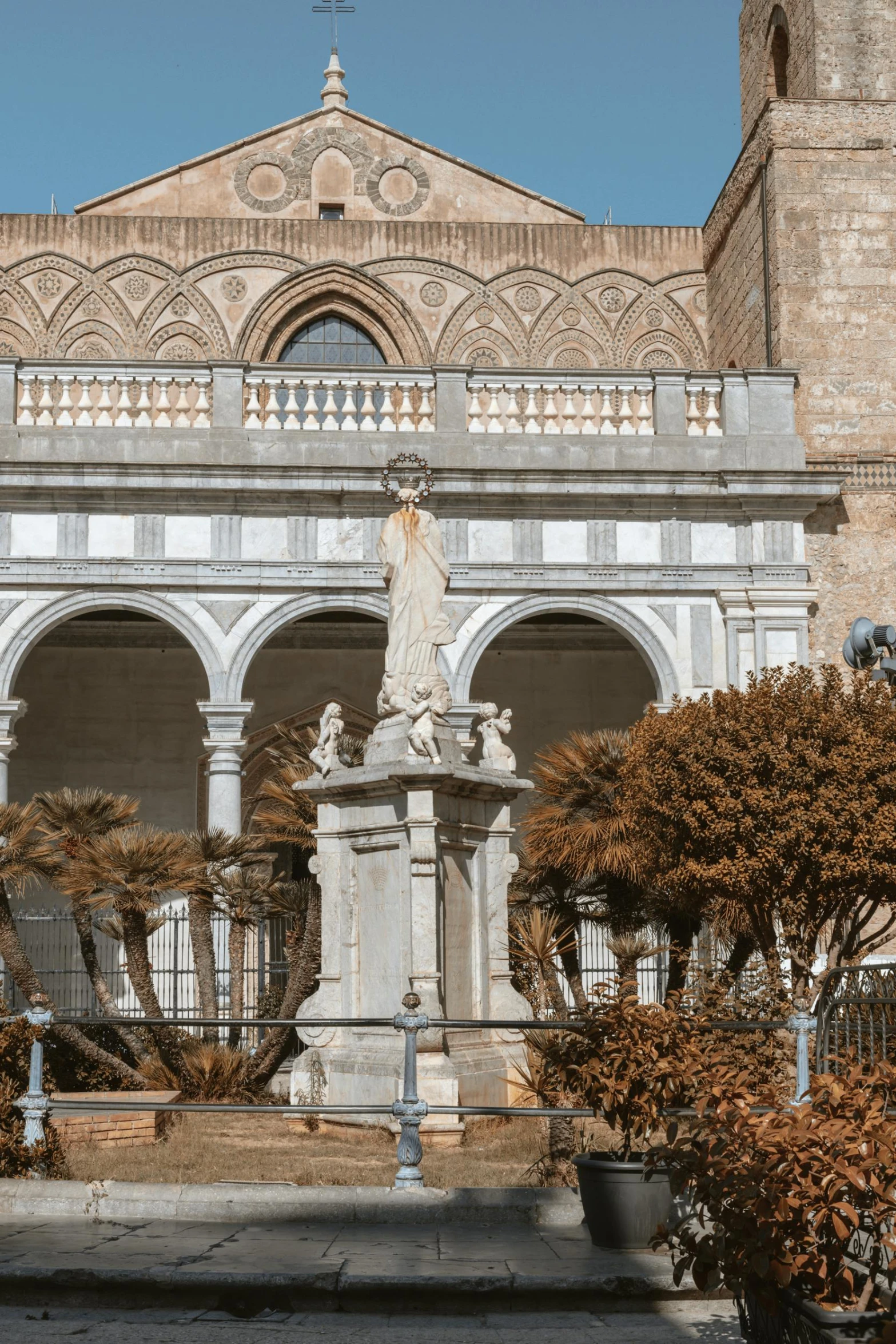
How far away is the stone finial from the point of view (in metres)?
27.2

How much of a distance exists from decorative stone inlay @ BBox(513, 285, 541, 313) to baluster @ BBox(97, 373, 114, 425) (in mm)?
8510

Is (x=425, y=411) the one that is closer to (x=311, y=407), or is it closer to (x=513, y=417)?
(x=513, y=417)

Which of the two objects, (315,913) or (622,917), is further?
(622,917)

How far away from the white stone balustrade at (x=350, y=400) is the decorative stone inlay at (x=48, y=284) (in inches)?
290

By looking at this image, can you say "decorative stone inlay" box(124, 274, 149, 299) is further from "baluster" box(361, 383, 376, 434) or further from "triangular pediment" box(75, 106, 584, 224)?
"baluster" box(361, 383, 376, 434)

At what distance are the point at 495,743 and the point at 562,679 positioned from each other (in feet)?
34.7

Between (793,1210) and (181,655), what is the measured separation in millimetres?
18355

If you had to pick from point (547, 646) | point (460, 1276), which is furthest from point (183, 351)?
point (460, 1276)

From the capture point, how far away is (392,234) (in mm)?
25375

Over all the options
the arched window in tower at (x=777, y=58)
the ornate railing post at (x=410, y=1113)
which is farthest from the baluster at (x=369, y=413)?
the ornate railing post at (x=410, y=1113)

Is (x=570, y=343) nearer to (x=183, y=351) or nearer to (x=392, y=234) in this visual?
(x=392, y=234)

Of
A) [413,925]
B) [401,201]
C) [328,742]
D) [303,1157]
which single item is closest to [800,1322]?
[303,1157]

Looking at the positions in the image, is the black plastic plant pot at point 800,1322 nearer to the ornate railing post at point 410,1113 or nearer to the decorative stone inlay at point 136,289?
the ornate railing post at point 410,1113

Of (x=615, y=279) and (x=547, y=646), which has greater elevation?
(x=615, y=279)
